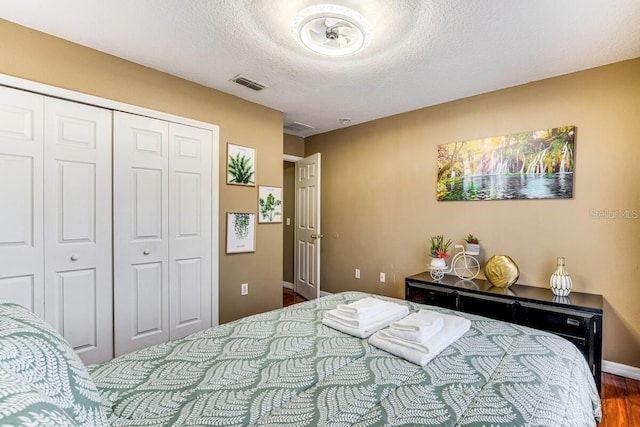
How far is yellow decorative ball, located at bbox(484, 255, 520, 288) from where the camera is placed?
8.82 ft

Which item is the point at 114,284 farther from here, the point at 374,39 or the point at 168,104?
the point at 374,39

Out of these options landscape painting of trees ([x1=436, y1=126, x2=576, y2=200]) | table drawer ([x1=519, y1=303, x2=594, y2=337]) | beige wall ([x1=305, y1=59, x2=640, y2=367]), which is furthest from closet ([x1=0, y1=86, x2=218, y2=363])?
→ table drawer ([x1=519, y1=303, x2=594, y2=337])

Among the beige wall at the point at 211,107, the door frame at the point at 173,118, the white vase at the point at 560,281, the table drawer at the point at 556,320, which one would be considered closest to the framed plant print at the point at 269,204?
the beige wall at the point at 211,107

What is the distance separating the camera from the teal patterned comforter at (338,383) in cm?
94

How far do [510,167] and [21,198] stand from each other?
3828 mm

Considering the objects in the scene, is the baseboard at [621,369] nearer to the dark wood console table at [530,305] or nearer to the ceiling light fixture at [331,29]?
the dark wood console table at [530,305]

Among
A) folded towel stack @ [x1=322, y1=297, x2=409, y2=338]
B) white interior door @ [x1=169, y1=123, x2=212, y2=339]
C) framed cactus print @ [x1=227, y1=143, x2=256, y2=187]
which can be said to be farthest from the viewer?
framed cactus print @ [x1=227, y1=143, x2=256, y2=187]

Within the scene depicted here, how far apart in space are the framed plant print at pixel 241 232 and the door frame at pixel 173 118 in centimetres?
15

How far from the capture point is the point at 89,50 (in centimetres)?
228

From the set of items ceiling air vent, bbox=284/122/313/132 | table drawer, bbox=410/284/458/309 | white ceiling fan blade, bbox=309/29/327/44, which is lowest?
table drawer, bbox=410/284/458/309

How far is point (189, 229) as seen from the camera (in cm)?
284

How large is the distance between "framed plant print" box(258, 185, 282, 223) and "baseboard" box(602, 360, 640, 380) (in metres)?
3.20

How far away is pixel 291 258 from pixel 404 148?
2653mm

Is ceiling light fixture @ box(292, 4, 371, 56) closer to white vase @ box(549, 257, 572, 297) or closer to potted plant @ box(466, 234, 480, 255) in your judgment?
potted plant @ box(466, 234, 480, 255)
